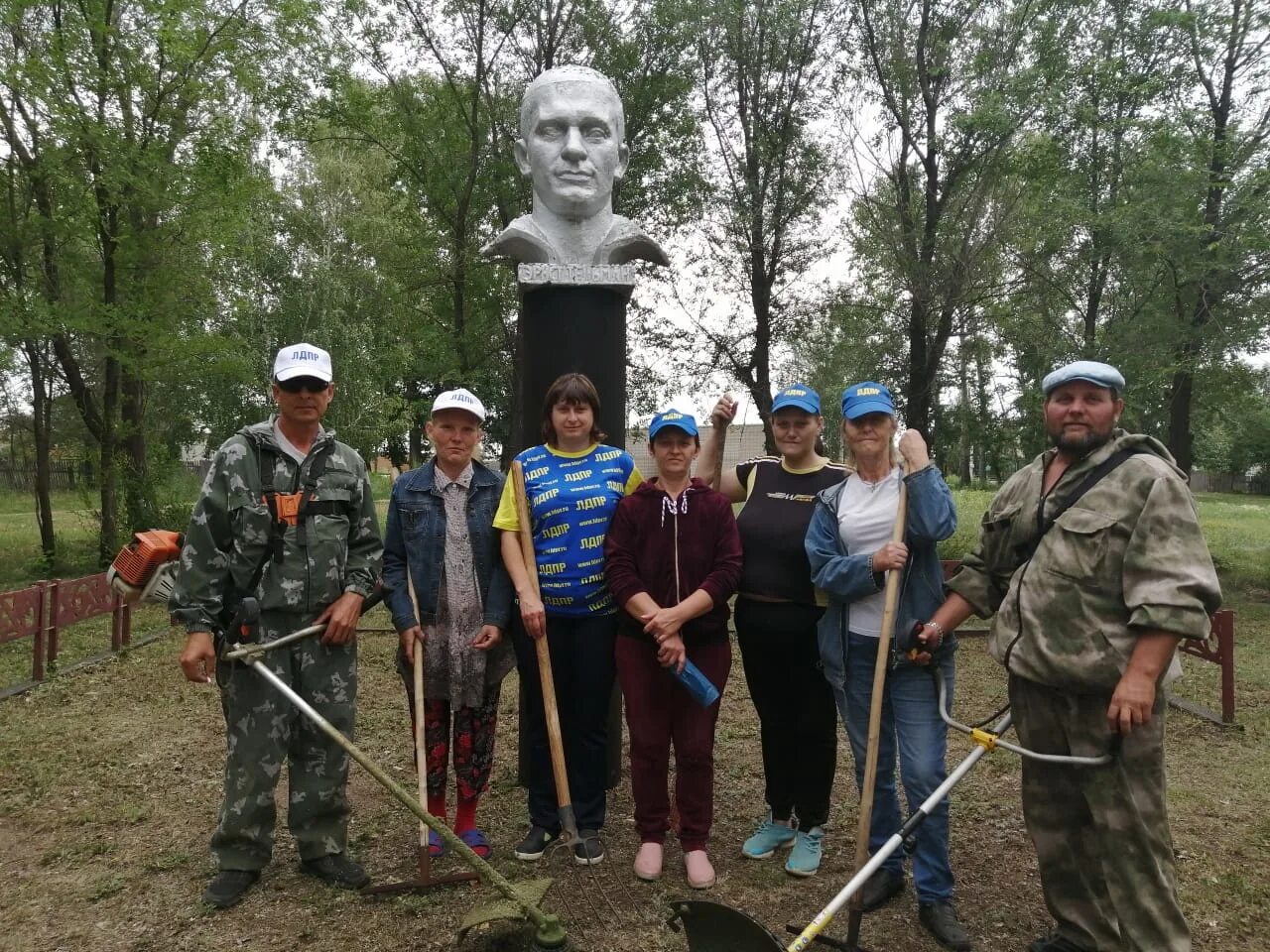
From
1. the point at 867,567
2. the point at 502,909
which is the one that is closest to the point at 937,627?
the point at 867,567

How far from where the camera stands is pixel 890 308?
46.2 feet

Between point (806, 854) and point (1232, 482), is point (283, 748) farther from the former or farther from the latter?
point (1232, 482)

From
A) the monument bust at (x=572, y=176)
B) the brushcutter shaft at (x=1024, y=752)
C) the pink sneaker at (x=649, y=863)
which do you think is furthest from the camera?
the monument bust at (x=572, y=176)

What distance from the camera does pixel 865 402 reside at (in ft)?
10.7

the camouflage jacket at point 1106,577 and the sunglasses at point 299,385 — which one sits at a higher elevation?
the sunglasses at point 299,385

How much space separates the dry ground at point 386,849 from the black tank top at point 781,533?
1191mm

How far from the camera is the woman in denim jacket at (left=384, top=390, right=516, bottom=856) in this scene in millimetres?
3531

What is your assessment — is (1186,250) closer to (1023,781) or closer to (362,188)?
(1023,781)

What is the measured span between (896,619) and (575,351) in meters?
2.08

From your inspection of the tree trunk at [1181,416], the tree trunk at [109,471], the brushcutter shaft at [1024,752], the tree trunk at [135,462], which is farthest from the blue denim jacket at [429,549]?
the tree trunk at [1181,416]

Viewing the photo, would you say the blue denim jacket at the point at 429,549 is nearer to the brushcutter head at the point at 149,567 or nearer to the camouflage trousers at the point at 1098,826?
the brushcutter head at the point at 149,567

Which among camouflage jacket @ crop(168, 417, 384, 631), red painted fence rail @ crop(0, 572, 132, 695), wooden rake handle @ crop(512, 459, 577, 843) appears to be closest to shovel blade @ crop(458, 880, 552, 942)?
wooden rake handle @ crop(512, 459, 577, 843)

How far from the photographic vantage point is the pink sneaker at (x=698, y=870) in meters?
3.42

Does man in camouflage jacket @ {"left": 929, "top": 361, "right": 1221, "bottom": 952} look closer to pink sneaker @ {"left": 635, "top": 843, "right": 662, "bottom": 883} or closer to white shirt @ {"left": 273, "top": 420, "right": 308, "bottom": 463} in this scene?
pink sneaker @ {"left": 635, "top": 843, "right": 662, "bottom": 883}
